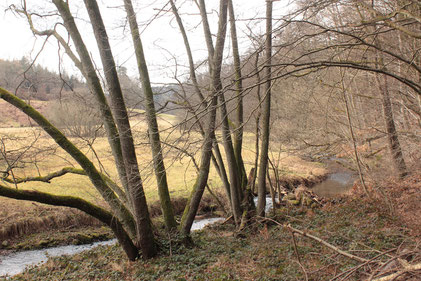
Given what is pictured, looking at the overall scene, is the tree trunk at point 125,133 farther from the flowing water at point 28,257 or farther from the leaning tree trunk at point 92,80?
the flowing water at point 28,257

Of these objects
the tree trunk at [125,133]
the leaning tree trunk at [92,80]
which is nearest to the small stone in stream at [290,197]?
the tree trunk at [125,133]

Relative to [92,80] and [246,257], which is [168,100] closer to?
[92,80]

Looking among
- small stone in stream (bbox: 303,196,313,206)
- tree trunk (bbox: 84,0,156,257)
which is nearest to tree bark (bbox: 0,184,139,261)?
tree trunk (bbox: 84,0,156,257)

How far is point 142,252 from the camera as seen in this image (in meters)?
7.43

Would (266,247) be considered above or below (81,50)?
below

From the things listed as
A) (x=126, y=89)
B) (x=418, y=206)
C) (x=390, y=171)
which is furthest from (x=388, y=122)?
(x=126, y=89)

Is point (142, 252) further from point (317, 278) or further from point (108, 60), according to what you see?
point (108, 60)

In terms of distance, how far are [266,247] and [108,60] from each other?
581 centimetres

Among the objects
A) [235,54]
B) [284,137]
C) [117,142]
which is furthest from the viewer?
[284,137]

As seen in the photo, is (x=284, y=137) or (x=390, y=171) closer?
(x=390, y=171)

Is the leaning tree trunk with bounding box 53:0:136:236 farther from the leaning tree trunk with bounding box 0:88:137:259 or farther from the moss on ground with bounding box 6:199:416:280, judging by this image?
the moss on ground with bounding box 6:199:416:280

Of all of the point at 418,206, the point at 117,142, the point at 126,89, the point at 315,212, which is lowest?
the point at 315,212

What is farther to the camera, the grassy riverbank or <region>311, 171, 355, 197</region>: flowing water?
<region>311, 171, 355, 197</region>: flowing water

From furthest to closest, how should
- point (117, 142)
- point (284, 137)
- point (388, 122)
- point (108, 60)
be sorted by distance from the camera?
point (284, 137) < point (388, 122) < point (117, 142) < point (108, 60)
